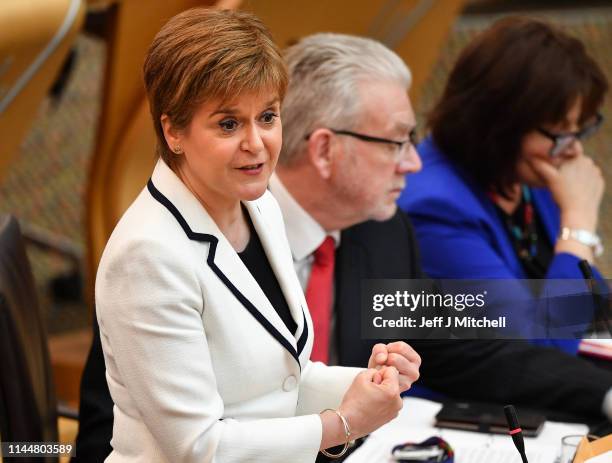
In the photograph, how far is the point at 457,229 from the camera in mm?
2234

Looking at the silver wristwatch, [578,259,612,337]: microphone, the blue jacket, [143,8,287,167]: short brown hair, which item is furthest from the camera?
the silver wristwatch

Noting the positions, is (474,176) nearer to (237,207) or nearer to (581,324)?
(581,324)

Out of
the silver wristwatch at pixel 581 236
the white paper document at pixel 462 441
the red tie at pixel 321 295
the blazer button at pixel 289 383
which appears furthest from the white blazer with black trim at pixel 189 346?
the silver wristwatch at pixel 581 236

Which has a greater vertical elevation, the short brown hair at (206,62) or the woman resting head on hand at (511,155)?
the short brown hair at (206,62)

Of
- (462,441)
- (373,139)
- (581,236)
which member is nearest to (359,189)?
(373,139)

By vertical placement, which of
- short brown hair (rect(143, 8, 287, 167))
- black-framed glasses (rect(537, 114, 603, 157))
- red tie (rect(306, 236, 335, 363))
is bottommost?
red tie (rect(306, 236, 335, 363))

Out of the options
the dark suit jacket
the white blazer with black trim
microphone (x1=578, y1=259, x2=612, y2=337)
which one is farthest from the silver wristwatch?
the white blazer with black trim

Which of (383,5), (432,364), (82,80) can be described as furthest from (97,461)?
(82,80)

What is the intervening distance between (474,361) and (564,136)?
0.81m

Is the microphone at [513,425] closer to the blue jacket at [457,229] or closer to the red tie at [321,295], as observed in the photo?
the red tie at [321,295]

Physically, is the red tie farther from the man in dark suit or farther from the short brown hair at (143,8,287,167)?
the short brown hair at (143,8,287,167)

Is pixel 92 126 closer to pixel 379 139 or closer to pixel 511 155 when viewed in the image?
pixel 511 155

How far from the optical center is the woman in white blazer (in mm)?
1117

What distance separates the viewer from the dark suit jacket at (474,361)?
5.65 ft
